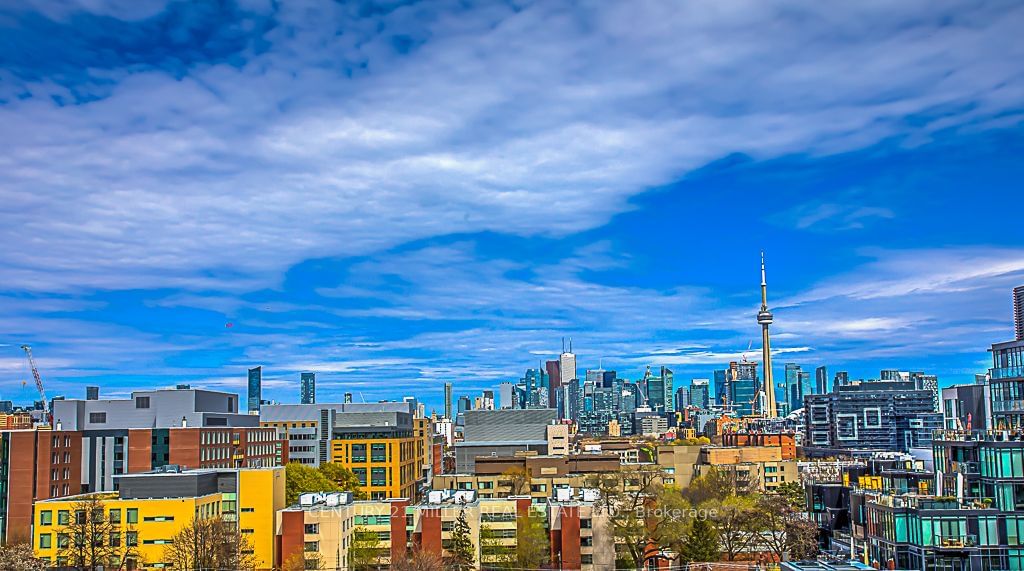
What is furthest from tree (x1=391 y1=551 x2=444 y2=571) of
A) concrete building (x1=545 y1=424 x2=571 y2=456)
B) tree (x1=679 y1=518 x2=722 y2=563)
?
concrete building (x1=545 y1=424 x2=571 y2=456)

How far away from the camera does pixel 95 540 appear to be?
7006cm

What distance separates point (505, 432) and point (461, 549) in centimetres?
8552

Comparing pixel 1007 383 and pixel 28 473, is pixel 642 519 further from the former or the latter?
pixel 28 473

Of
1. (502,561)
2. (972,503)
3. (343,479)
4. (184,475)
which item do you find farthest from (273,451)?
(972,503)

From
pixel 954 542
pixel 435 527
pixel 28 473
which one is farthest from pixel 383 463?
pixel 954 542

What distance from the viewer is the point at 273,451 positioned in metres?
138

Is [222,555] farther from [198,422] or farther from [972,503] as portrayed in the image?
[198,422]

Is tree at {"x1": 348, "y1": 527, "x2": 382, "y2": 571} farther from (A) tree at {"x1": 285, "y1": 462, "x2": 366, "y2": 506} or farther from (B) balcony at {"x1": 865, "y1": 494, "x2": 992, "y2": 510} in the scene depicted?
(B) balcony at {"x1": 865, "y1": 494, "x2": 992, "y2": 510}

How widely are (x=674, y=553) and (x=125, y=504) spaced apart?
42499mm

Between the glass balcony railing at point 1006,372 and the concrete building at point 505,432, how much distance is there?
265ft

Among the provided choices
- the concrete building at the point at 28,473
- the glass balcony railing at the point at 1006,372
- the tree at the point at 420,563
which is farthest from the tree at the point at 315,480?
the glass balcony railing at the point at 1006,372

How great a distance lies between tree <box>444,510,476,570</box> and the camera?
232ft

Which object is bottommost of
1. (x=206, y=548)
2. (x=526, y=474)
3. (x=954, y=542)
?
(x=206, y=548)

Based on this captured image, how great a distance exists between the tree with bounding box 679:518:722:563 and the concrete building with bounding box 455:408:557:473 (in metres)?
72.8
